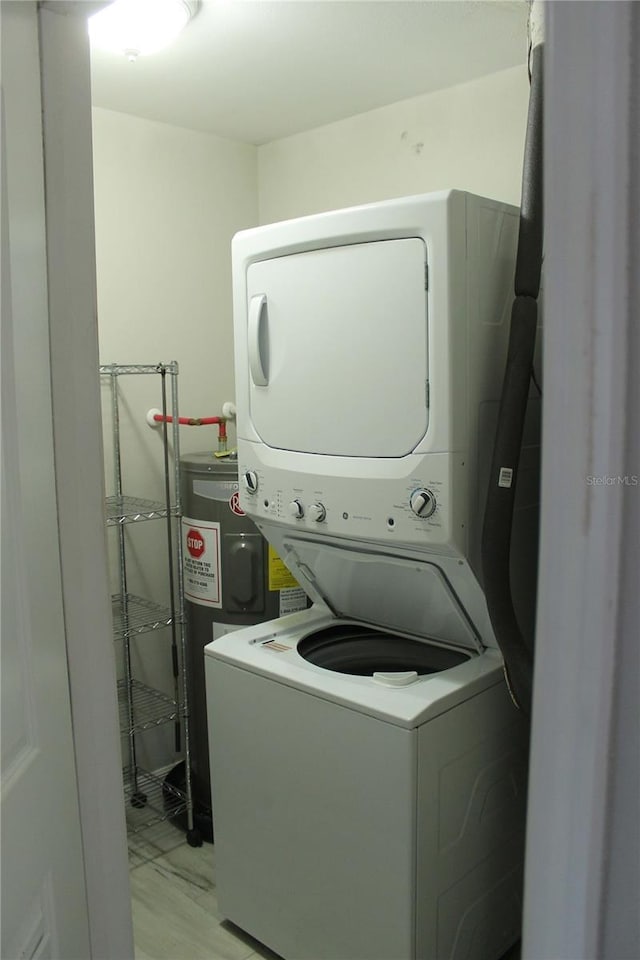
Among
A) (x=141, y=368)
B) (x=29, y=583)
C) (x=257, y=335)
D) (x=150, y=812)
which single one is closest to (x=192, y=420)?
(x=141, y=368)

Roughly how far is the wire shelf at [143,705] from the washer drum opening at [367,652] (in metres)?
0.84

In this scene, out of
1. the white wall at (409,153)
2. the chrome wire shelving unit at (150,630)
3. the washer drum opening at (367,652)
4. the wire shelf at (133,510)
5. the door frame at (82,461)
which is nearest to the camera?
the door frame at (82,461)

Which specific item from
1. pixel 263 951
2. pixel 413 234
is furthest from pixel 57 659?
pixel 263 951

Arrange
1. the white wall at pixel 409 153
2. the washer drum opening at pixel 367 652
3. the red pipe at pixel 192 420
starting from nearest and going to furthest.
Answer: the washer drum opening at pixel 367 652 → the white wall at pixel 409 153 → the red pipe at pixel 192 420

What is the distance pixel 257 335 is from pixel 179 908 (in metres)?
1.73

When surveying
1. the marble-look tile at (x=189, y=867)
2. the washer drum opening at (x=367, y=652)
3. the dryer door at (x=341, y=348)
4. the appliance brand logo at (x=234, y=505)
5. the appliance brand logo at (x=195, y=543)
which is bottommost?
the marble-look tile at (x=189, y=867)

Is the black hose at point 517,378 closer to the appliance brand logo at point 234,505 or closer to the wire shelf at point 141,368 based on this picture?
the appliance brand logo at point 234,505

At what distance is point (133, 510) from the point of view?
8.45 ft

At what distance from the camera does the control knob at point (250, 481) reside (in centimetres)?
193

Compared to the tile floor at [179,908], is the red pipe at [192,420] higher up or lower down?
higher up

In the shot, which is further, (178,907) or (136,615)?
(136,615)

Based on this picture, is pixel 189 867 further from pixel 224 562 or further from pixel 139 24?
pixel 139 24

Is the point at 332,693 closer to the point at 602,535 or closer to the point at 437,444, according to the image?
the point at 437,444

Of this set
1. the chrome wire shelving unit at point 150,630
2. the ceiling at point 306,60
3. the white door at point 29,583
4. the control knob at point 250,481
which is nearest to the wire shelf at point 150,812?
the chrome wire shelving unit at point 150,630
